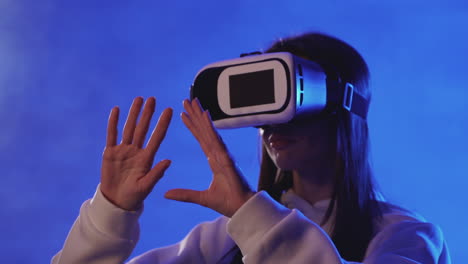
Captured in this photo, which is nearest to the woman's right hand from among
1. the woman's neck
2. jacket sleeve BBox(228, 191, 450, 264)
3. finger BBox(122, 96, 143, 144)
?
finger BBox(122, 96, 143, 144)

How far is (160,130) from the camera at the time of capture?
0.78 metres

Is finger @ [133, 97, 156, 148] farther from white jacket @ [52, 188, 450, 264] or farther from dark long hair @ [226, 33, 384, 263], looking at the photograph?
dark long hair @ [226, 33, 384, 263]

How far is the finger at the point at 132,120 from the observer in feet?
2.63

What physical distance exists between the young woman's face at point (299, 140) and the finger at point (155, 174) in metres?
0.20

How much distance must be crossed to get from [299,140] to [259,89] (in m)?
0.18

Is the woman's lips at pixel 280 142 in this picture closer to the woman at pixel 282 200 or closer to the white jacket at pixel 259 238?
the woman at pixel 282 200

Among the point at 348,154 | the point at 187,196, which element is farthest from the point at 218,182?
the point at 348,154

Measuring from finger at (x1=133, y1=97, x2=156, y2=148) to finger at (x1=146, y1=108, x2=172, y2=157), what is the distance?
2 cm

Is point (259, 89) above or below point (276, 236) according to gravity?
above

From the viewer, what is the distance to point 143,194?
786mm

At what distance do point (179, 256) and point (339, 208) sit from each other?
283mm

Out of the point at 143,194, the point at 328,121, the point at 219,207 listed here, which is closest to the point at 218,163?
the point at 219,207

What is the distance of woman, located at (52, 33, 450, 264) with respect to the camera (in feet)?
2.17

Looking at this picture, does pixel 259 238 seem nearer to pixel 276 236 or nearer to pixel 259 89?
pixel 276 236
